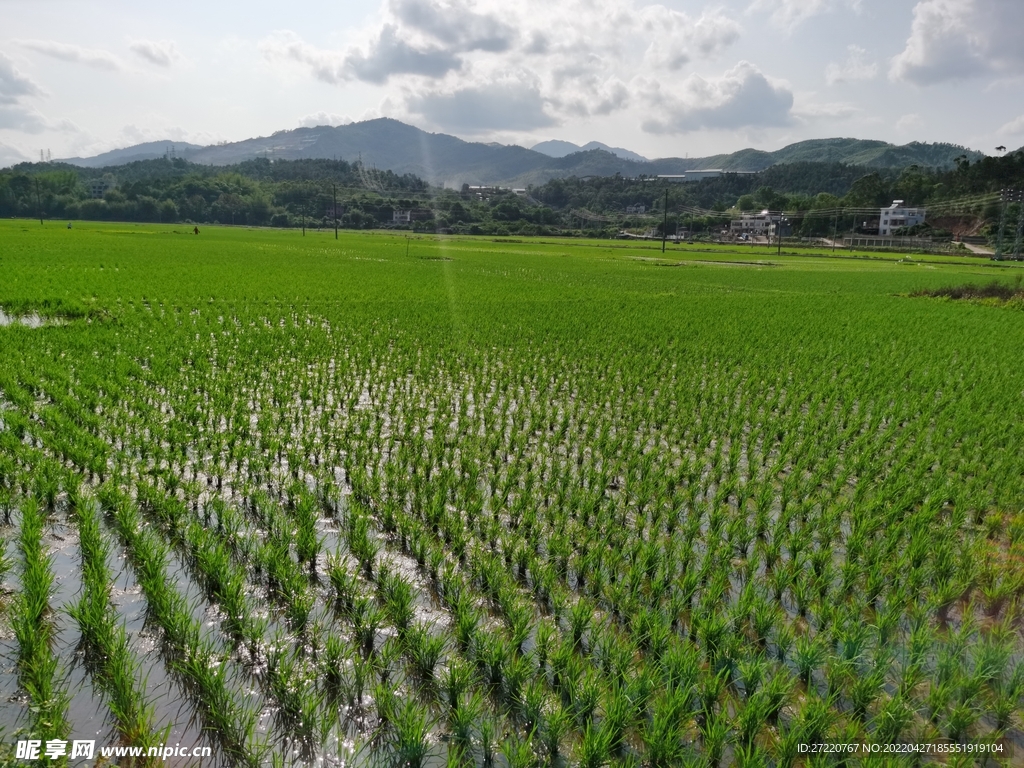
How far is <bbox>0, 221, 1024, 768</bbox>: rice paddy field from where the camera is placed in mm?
2963

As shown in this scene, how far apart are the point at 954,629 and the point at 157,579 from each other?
511 centimetres

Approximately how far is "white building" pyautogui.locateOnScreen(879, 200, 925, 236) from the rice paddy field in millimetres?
70211

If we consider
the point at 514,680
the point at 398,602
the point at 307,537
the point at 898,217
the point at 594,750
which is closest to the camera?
the point at 594,750

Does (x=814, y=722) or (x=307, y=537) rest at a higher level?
(x=307, y=537)

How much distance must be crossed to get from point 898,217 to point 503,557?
267 feet

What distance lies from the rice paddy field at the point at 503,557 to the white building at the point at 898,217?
7021 cm

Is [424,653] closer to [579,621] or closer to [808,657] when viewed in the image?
[579,621]

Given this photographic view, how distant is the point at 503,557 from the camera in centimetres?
455

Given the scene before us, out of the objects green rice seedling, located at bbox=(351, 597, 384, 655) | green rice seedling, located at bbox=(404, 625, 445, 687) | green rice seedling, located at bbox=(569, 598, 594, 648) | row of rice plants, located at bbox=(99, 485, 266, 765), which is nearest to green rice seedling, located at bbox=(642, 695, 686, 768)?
green rice seedling, located at bbox=(569, 598, 594, 648)

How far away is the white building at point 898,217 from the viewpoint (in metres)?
68.1

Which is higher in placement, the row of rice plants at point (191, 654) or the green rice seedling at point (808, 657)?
the row of rice plants at point (191, 654)

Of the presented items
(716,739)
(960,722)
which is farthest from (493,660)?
(960,722)

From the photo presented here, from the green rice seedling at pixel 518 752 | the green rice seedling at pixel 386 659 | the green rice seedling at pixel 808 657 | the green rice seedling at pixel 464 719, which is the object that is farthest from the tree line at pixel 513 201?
the green rice seedling at pixel 518 752

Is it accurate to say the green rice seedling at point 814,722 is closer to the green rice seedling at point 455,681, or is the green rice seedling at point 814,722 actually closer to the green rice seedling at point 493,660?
the green rice seedling at point 493,660
